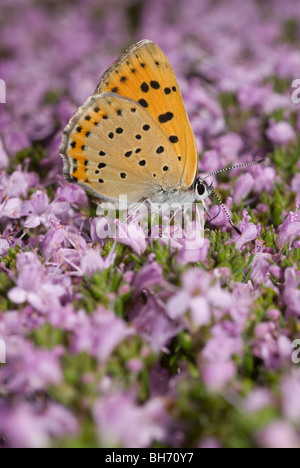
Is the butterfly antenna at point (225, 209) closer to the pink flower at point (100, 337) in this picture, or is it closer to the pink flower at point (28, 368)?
the pink flower at point (100, 337)

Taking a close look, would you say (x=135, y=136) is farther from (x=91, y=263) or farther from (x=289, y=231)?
(x=289, y=231)

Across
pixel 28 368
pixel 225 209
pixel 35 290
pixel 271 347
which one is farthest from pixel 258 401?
pixel 225 209

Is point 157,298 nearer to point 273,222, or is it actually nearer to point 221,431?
point 221,431

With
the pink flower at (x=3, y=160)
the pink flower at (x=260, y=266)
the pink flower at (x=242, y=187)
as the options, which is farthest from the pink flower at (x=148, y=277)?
the pink flower at (x=3, y=160)

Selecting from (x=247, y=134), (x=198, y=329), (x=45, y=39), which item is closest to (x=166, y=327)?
(x=198, y=329)

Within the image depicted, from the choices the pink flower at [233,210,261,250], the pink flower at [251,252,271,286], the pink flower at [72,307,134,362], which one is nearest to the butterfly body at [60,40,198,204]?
the pink flower at [233,210,261,250]

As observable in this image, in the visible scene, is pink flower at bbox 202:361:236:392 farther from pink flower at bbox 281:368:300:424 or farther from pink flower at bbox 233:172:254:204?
pink flower at bbox 233:172:254:204
